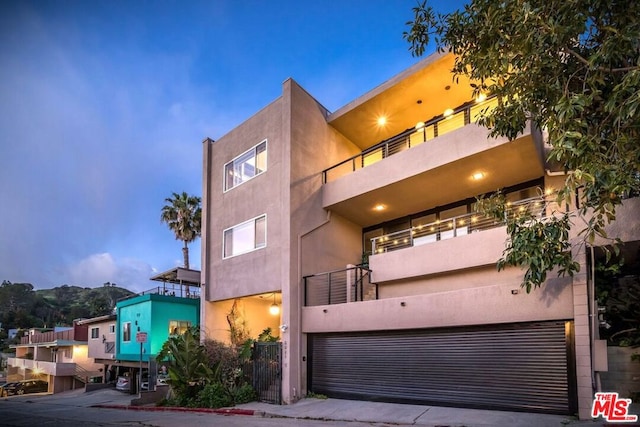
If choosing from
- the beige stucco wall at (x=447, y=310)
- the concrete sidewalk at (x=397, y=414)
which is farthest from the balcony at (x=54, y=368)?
the beige stucco wall at (x=447, y=310)

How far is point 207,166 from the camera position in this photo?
21734 mm

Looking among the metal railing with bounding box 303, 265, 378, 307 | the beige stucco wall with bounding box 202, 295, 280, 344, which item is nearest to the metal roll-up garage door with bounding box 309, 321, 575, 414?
the metal railing with bounding box 303, 265, 378, 307

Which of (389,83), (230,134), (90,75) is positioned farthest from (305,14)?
(389,83)

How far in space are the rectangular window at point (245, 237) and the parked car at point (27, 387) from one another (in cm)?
3059

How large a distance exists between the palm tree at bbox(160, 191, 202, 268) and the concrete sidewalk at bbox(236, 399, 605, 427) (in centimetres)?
2162

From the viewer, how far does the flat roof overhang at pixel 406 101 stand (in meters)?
16.2

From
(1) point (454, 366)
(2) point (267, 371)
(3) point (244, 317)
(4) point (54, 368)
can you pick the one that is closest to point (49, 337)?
(4) point (54, 368)

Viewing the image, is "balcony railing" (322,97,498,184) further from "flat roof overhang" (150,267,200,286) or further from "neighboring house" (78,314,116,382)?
"neighboring house" (78,314,116,382)

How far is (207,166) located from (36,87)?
9.33m

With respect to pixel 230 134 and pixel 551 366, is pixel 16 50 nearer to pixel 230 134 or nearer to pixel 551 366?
pixel 230 134

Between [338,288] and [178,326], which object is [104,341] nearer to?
[178,326]

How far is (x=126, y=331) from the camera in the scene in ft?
88.9

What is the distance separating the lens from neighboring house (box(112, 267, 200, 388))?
2416 centimetres

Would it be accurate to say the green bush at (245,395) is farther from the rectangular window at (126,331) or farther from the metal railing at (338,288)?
the rectangular window at (126,331)
